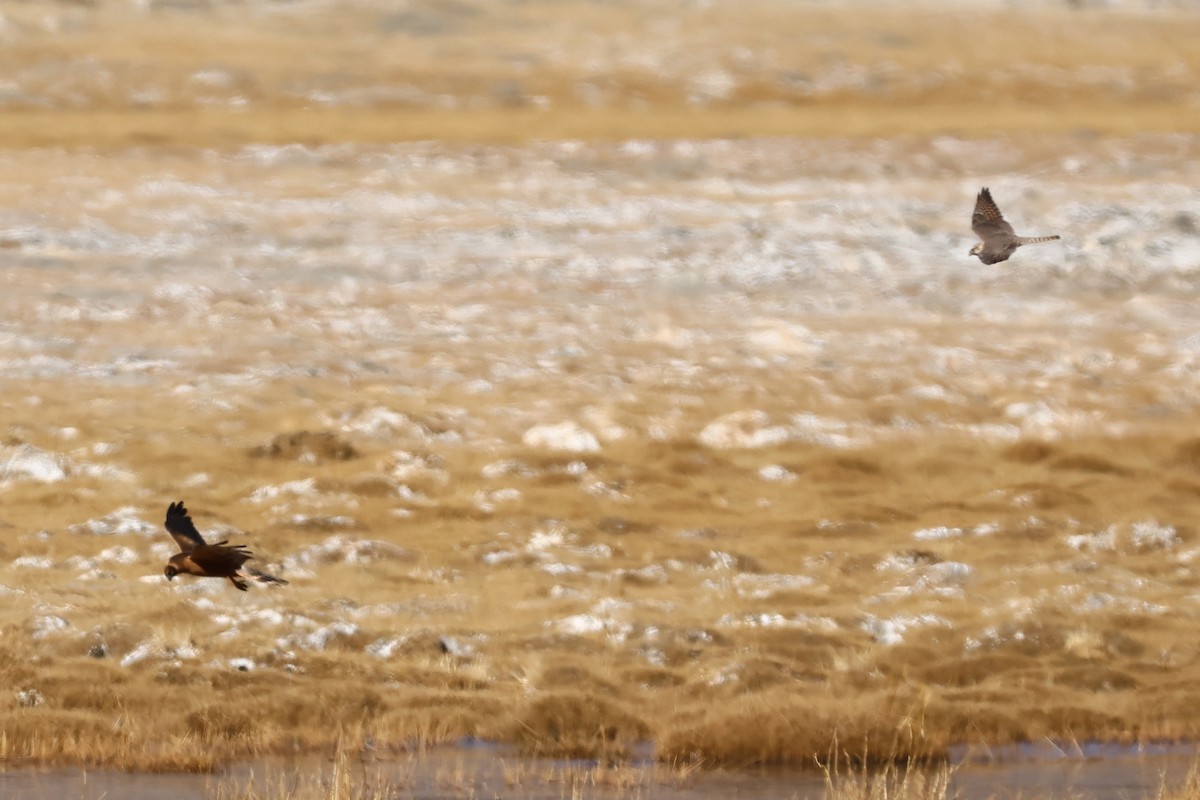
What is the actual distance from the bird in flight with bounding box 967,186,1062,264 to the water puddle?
3.44 metres

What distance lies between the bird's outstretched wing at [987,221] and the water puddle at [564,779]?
12.0 ft

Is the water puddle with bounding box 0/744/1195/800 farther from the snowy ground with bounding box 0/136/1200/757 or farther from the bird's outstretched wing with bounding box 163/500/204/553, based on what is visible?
the bird's outstretched wing with bounding box 163/500/204/553

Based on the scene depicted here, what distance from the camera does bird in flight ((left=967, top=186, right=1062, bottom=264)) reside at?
14.3 m

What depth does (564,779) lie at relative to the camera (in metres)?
12.7

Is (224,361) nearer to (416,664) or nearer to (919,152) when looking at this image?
(416,664)

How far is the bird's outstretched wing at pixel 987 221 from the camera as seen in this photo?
1456 centimetres

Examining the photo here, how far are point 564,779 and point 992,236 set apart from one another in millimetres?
4913

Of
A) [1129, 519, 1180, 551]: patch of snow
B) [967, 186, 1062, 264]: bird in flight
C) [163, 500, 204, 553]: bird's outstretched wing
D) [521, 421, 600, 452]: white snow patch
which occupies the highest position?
[967, 186, 1062, 264]: bird in flight

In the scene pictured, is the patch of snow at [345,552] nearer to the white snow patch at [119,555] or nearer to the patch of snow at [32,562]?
the white snow patch at [119,555]

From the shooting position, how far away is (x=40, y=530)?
18109 mm

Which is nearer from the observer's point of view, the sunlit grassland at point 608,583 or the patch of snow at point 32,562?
the sunlit grassland at point 608,583

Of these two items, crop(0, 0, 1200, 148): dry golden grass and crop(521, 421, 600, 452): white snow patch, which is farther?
crop(0, 0, 1200, 148): dry golden grass

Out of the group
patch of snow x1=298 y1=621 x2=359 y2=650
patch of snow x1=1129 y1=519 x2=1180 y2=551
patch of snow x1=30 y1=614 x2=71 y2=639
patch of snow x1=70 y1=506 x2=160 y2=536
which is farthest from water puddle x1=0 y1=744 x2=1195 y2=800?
patch of snow x1=70 y1=506 x2=160 y2=536

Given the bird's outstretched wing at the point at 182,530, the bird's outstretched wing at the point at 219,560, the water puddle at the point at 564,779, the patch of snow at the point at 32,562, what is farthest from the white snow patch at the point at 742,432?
the bird's outstretched wing at the point at 219,560
